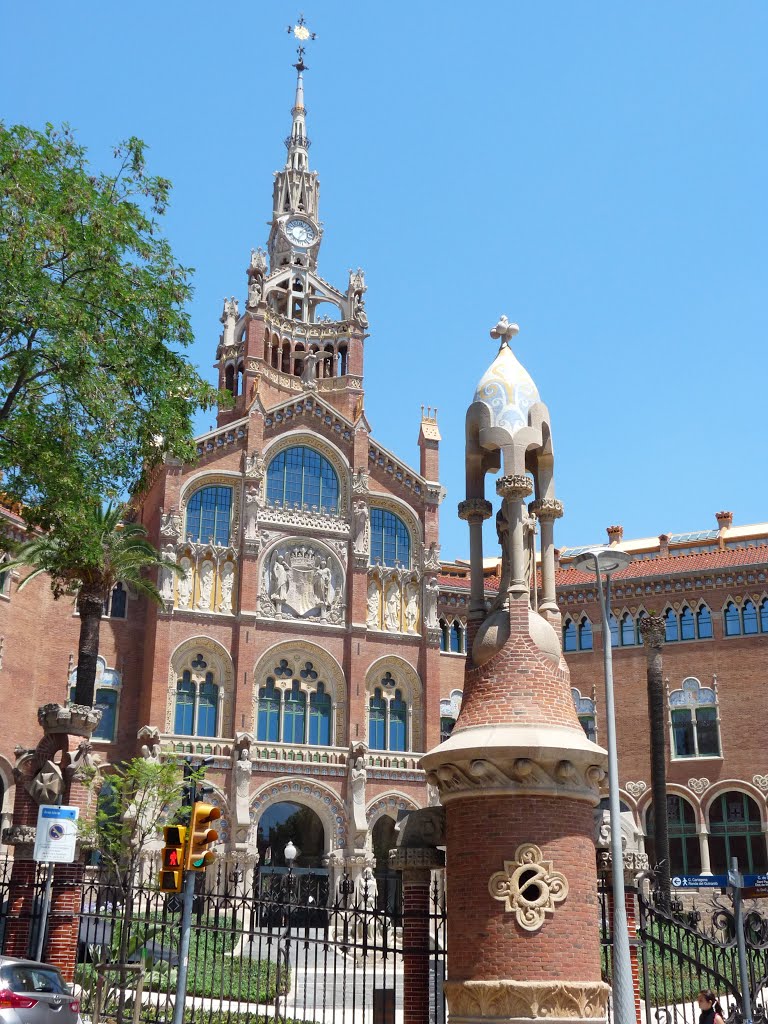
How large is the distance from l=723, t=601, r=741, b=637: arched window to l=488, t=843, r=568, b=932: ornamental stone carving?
3751cm

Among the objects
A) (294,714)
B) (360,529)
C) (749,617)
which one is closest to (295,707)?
(294,714)

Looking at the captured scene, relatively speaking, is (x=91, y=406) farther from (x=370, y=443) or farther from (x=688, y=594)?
(x=688, y=594)

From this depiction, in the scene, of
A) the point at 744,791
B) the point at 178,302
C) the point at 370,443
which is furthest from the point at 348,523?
the point at 178,302

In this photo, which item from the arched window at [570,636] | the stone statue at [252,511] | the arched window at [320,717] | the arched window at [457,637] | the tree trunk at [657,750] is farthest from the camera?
the arched window at [457,637]

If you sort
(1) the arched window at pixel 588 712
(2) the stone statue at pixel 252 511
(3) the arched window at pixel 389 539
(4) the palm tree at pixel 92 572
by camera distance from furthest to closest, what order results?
(1) the arched window at pixel 588 712 < (3) the arched window at pixel 389 539 < (2) the stone statue at pixel 252 511 < (4) the palm tree at pixel 92 572

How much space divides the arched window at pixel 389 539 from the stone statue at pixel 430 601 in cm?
115

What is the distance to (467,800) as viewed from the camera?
1410 cm

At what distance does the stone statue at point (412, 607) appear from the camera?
48.6 m

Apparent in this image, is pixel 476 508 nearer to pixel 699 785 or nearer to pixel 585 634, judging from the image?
pixel 699 785

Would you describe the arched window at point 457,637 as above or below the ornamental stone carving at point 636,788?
above

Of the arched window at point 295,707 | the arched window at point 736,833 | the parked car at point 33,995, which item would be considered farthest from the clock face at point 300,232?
the parked car at point 33,995

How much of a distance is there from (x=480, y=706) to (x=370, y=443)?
1412 inches

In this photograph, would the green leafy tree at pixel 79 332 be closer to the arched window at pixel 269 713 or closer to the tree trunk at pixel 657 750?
the tree trunk at pixel 657 750

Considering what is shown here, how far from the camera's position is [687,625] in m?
50.1
